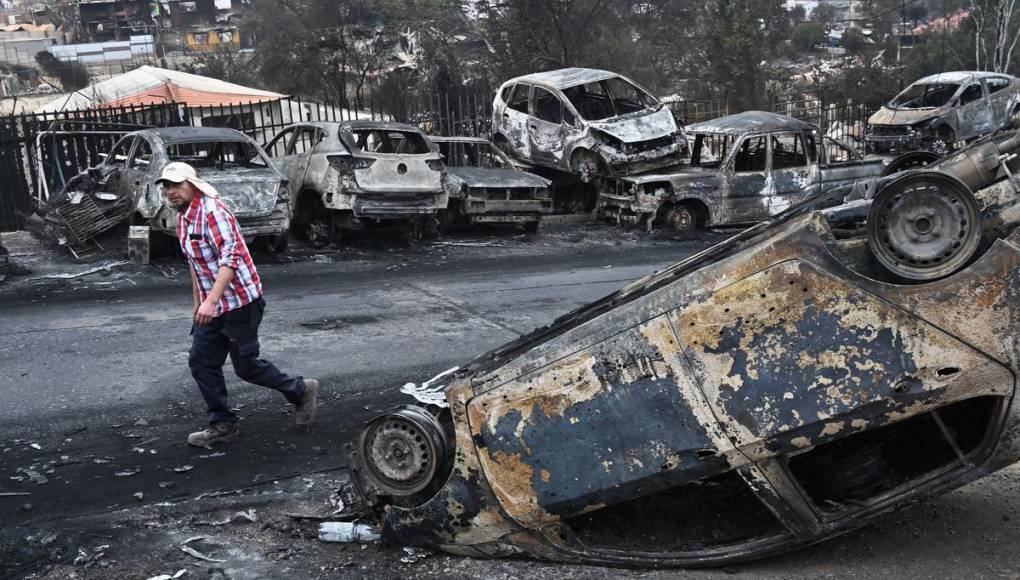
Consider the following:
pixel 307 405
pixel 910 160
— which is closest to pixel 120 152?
pixel 307 405

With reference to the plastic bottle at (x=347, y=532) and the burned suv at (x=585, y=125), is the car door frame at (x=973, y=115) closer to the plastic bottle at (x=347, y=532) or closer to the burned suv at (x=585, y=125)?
the burned suv at (x=585, y=125)

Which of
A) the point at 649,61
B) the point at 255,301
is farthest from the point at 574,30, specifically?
the point at 255,301

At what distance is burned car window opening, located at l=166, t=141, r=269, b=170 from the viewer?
11.9 meters

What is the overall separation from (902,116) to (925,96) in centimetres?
78

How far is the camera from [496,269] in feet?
37.4

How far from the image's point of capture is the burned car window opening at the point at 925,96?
18688mm

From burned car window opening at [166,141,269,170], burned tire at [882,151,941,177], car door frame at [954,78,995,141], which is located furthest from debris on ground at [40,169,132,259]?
car door frame at [954,78,995,141]

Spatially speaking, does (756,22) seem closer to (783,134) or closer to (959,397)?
(783,134)

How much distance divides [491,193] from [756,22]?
18.3 metres

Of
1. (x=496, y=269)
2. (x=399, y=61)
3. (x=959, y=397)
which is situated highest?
(x=399, y=61)

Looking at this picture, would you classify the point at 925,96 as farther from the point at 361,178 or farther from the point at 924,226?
the point at 924,226

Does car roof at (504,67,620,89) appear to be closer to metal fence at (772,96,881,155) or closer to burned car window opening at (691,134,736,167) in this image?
burned car window opening at (691,134,736,167)

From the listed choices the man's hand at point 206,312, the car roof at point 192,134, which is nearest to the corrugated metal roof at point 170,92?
the car roof at point 192,134

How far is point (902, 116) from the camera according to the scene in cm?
1867
